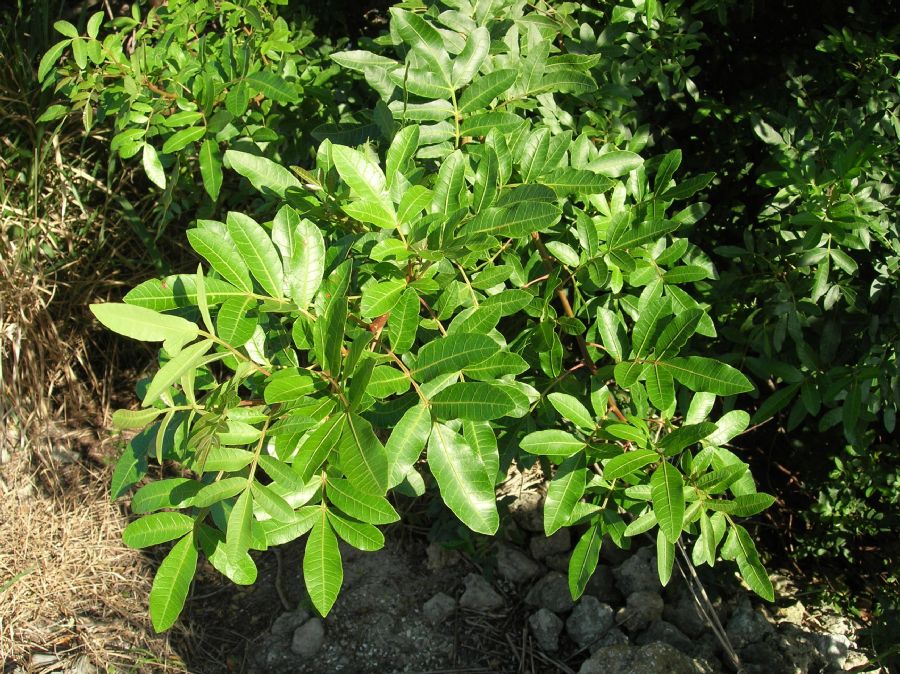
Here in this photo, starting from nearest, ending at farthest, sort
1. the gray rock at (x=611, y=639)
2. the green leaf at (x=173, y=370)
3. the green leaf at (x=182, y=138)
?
the green leaf at (x=173, y=370), the green leaf at (x=182, y=138), the gray rock at (x=611, y=639)

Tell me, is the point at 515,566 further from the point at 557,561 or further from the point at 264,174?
the point at 264,174

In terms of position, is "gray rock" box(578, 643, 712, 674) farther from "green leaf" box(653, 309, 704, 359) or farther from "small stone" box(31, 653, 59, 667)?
"small stone" box(31, 653, 59, 667)

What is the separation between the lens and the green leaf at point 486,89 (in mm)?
1538

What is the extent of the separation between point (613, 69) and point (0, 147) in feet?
8.40

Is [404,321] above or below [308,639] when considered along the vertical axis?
above

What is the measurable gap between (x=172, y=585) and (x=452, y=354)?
21.6 inches

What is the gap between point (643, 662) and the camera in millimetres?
2023

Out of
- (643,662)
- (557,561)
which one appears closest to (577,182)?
(643,662)

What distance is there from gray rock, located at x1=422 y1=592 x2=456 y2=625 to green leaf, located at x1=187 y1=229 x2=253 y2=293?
1.69m

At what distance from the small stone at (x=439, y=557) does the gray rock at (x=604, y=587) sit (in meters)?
0.48

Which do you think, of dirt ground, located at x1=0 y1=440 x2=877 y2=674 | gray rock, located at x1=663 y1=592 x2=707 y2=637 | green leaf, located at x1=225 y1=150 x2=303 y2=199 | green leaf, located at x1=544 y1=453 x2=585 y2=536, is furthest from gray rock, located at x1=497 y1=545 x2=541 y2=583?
green leaf, located at x1=225 y1=150 x2=303 y2=199

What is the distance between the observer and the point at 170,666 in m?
2.53

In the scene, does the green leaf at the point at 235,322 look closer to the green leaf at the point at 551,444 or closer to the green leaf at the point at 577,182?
the green leaf at the point at 551,444

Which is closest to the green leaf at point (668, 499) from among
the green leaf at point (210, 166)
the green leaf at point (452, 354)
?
the green leaf at point (452, 354)
